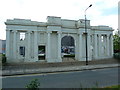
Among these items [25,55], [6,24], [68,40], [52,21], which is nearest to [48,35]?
[52,21]

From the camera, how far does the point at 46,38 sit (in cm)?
2488

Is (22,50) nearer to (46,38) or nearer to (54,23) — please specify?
(46,38)

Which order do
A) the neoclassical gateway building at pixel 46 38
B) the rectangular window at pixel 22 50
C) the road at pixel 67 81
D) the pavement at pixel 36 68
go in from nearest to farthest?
the road at pixel 67 81 → the pavement at pixel 36 68 → the neoclassical gateway building at pixel 46 38 → the rectangular window at pixel 22 50

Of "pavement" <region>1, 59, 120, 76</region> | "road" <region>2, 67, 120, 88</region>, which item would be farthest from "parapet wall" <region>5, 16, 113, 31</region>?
"road" <region>2, 67, 120, 88</region>

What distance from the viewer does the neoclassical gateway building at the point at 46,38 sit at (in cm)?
2303


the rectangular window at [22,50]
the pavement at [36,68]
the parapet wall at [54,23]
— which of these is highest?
the parapet wall at [54,23]

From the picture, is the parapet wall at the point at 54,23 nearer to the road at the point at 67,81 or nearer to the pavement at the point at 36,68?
the pavement at the point at 36,68

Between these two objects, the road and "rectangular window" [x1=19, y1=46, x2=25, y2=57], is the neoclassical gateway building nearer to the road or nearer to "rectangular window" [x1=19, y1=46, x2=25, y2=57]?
"rectangular window" [x1=19, y1=46, x2=25, y2=57]

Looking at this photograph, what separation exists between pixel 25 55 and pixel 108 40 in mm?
20633

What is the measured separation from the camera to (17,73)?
50.1 feet

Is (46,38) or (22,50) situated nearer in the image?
(22,50)

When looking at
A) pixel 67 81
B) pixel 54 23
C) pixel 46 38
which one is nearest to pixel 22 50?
pixel 46 38

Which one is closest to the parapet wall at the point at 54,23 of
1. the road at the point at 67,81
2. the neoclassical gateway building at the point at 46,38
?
the neoclassical gateway building at the point at 46,38

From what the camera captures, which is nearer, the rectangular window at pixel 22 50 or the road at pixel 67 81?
the road at pixel 67 81
